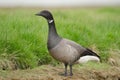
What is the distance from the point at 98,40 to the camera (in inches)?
403

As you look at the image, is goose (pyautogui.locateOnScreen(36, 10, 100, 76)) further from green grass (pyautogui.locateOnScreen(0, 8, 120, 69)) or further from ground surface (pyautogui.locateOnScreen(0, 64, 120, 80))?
green grass (pyautogui.locateOnScreen(0, 8, 120, 69))

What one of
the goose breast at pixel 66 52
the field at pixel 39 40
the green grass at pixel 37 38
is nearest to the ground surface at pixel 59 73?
the field at pixel 39 40

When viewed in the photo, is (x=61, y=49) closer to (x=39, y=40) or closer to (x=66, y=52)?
(x=66, y=52)

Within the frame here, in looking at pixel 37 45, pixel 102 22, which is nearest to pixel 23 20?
pixel 37 45

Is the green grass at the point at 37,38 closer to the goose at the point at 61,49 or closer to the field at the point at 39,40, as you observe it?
the field at the point at 39,40

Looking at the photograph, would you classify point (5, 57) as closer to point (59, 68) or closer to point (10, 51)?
point (10, 51)

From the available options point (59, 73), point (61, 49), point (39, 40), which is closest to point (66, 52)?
point (61, 49)

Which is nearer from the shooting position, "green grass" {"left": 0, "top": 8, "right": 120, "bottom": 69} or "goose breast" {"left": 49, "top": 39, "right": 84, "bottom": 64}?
"goose breast" {"left": 49, "top": 39, "right": 84, "bottom": 64}

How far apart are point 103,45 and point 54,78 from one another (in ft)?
7.47

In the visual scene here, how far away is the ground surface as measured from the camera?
793 cm

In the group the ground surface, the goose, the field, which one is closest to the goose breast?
the goose

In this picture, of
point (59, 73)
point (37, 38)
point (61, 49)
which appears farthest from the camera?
point (37, 38)

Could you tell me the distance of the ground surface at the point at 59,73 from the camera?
7926 mm

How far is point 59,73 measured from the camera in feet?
27.4
